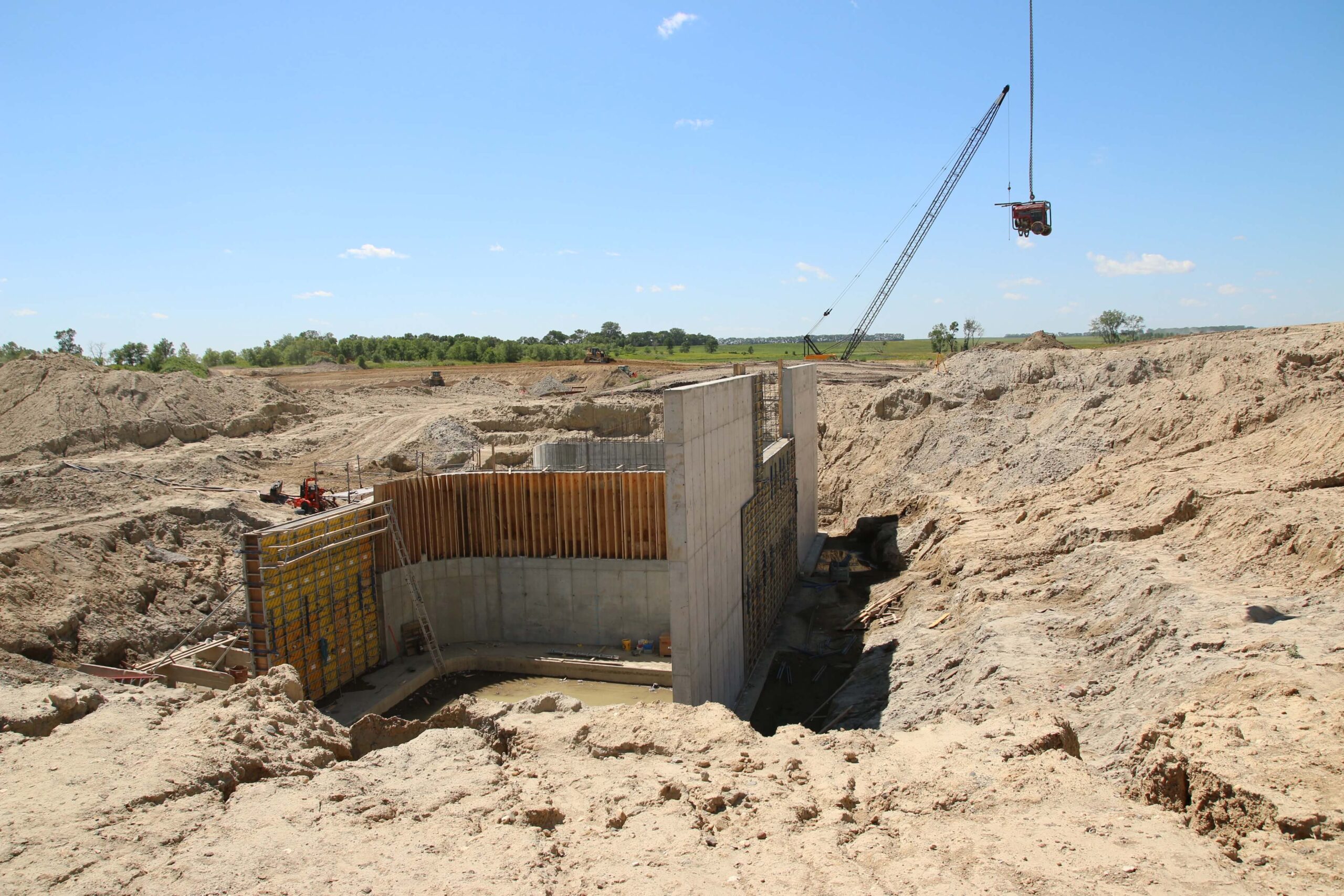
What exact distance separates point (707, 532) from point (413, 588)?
7.43m

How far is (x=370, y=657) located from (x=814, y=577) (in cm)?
1284

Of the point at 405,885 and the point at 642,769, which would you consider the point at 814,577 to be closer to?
the point at 642,769

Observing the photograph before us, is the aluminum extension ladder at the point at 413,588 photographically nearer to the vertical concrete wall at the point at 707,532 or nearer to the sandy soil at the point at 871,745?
the sandy soil at the point at 871,745

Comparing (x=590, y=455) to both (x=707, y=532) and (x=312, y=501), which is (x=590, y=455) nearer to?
(x=312, y=501)

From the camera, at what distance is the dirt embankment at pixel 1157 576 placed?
6.63m

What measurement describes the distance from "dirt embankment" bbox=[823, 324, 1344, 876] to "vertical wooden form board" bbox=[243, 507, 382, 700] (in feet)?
33.5

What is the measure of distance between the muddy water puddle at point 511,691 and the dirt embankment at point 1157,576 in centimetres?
469

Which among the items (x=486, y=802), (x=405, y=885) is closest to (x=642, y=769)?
(x=486, y=802)

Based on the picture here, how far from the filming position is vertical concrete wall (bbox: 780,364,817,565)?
23.9m

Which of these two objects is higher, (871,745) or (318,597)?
(871,745)

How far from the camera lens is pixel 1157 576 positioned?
12.6 m

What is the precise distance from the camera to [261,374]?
62.5m

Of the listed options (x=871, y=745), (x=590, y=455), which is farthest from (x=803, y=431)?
(x=871, y=745)

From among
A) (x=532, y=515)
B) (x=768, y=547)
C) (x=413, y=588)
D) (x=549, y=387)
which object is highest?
(x=549, y=387)
